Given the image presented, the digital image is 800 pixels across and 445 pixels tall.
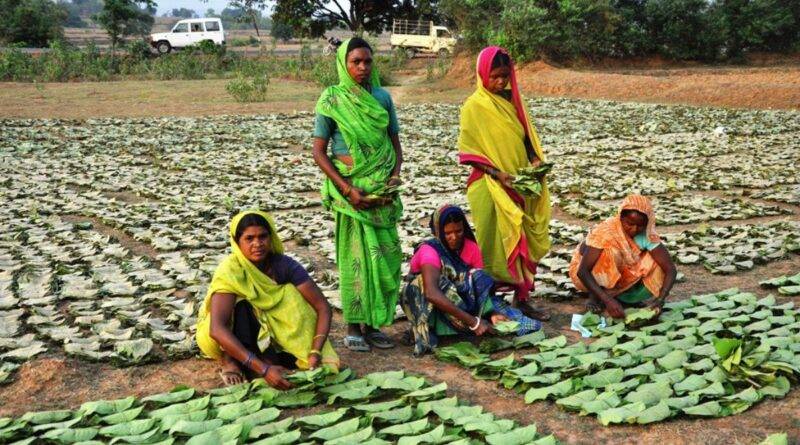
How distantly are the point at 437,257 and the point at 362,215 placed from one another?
47cm

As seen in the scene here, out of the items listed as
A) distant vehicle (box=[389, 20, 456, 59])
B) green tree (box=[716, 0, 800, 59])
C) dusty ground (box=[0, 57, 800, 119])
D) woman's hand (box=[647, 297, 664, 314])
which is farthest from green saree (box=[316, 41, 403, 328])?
distant vehicle (box=[389, 20, 456, 59])

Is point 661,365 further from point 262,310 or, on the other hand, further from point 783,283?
point 262,310

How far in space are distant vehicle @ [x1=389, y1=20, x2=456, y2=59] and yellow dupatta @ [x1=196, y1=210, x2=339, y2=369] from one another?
2867 centimetres

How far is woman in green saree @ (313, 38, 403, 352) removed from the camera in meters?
4.12

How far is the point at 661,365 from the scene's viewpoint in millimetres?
3693

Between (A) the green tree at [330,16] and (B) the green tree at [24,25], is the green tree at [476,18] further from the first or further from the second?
(B) the green tree at [24,25]

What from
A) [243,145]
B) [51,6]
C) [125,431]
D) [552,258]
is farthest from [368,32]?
[125,431]

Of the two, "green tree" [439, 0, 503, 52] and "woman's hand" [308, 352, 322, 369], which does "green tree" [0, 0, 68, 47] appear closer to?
"green tree" [439, 0, 503, 52]

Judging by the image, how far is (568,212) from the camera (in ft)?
24.9

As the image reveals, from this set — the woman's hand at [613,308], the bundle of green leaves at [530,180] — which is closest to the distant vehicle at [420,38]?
the bundle of green leaves at [530,180]

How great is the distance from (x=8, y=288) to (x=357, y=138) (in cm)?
269

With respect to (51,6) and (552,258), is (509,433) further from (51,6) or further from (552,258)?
(51,6)

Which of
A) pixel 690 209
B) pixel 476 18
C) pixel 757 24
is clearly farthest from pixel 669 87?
Result: pixel 690 209

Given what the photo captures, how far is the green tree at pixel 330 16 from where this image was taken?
3498 cm
